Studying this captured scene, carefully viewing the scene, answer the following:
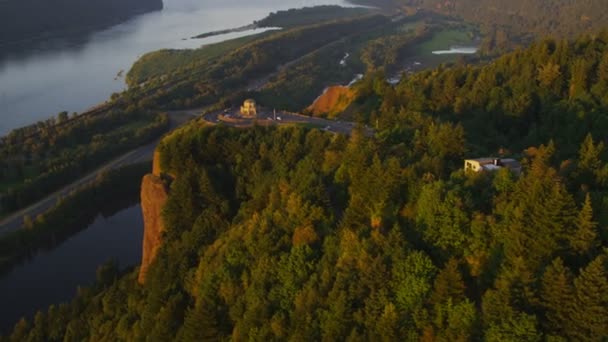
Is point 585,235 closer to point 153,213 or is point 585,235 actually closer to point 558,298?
point 558,298

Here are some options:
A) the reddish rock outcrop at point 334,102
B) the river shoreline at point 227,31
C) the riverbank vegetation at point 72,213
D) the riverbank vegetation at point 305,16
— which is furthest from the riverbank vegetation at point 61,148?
the riverbank vegetation at point 305,16

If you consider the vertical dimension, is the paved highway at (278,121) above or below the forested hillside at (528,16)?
above

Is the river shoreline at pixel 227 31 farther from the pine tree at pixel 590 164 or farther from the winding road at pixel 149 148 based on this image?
the pine tree at pixel 590 164

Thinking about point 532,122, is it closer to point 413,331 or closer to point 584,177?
point 584,177

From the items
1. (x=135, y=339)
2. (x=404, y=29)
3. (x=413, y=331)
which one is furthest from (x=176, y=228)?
(x=404, y=29)

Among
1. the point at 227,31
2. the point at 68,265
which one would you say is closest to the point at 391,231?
the point at 68,265

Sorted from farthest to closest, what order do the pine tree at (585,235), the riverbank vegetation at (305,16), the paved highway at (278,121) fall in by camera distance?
the riverbank vegetation at (305,16)
the paved highway at (278,121)
the pine tree at (585,235)

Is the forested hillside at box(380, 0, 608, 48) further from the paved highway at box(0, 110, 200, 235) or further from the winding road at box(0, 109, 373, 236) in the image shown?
the winding road at box(0, 109, 373, 236)

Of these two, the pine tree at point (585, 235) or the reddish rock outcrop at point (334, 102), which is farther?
the reddish rock outcrop at point (334, 102)
